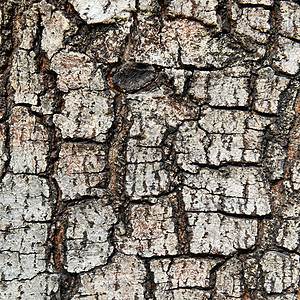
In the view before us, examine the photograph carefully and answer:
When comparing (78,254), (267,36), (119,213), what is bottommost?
(78,254)

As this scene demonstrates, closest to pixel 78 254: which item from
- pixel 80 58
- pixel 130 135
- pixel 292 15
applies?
pixel 130 135

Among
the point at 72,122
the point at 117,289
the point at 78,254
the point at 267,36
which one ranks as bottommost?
the point at 117,289

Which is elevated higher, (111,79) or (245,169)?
(111,79)

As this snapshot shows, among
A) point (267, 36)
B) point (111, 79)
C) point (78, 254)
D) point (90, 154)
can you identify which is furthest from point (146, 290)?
point (267, 36)

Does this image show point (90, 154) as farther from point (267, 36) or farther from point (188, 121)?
point (267, 36)

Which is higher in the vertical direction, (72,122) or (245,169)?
(72,122)

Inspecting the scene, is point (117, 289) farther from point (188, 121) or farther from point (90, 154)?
point (188, 121)
